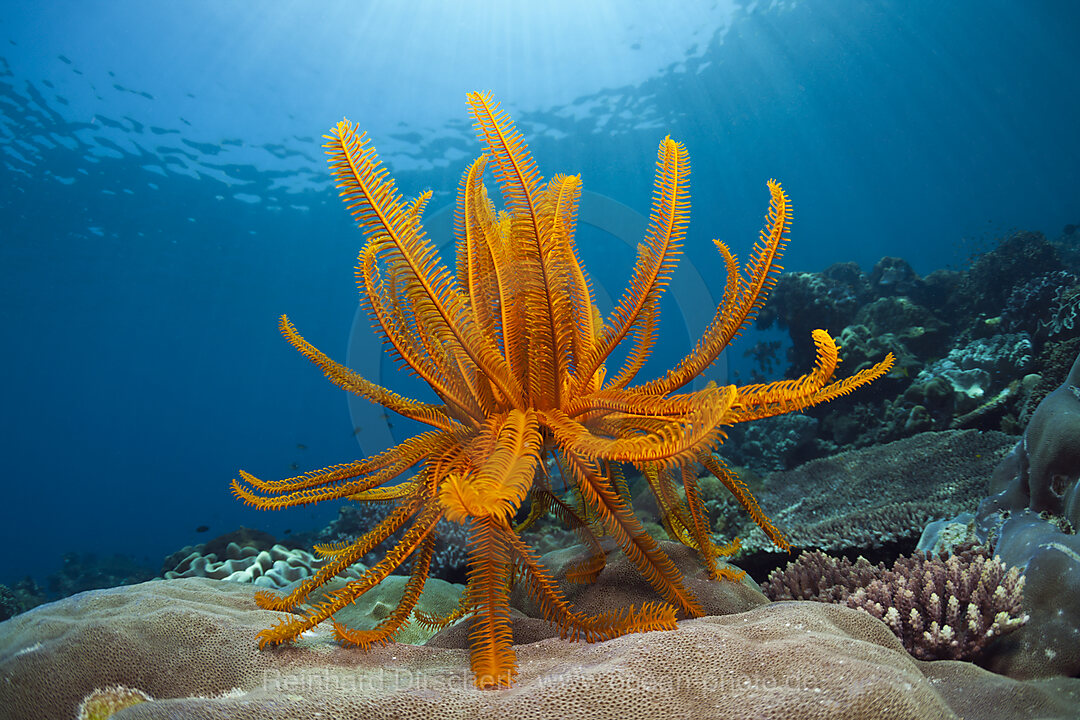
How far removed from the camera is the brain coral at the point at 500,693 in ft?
4.43

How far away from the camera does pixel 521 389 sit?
229cm

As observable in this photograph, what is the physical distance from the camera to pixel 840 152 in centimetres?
5534

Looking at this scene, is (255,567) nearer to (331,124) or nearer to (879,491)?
(879,491)

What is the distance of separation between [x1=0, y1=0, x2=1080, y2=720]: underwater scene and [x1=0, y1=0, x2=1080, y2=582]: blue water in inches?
10.6

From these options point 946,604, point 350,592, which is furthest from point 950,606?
point 350,592

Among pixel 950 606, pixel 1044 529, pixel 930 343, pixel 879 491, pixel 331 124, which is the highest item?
pixel 331 124

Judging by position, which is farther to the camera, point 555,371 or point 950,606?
point 950,606

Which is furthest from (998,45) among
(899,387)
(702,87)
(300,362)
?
(300,362)

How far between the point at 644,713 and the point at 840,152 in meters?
68.6

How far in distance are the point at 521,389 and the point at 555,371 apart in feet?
0.77

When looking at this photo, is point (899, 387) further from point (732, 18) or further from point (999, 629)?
point (732, 18)

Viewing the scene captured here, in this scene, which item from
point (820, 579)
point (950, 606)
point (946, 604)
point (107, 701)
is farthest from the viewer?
point (820, 579)

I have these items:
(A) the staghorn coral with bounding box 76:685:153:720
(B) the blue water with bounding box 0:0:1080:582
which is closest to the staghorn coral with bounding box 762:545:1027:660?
(B) the blue water with bounding box 0:0:1080:582

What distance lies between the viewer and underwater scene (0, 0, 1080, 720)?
177 cm
